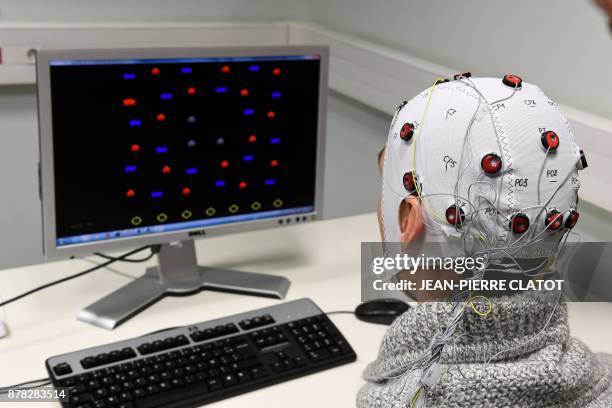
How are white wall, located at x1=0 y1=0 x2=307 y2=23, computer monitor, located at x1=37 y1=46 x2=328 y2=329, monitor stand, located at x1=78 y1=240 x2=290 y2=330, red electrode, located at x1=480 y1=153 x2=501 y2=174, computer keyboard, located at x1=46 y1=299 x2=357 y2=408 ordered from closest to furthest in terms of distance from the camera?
red electrode, located at x1=480 y1=153 x2=501 y2=174 → computer keyboard, located at x1=46 y1=299 x2=357 y2=408 → computer monitor, located at x1=37 y1=46 x2=328 y2=329 → monitor stand, located at x1=78 y1=240 x2=290 y2=330 → white wall, located at x1=0 y1=0 x2=307 y2=23

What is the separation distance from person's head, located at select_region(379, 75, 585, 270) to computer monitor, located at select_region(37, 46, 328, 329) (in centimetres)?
62

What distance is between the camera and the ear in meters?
0.84

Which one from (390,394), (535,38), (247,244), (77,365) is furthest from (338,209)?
(390,394)

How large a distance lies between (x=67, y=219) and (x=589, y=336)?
38.1 inches

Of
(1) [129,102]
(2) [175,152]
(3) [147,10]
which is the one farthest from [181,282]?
(3) [147,10]

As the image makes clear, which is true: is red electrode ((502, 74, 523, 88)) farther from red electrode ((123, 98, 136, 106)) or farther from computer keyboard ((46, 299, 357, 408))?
red electrode ((123, 98, 136, 106))

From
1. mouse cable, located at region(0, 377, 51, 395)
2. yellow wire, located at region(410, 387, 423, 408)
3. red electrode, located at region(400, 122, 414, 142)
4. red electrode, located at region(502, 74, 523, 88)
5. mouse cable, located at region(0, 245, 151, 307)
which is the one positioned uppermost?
red electrode, located at region(502, 74, 523, 88)

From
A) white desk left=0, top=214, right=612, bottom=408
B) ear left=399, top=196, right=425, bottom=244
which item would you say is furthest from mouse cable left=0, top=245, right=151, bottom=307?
ear left=399, top=196, right=425, bottom=244

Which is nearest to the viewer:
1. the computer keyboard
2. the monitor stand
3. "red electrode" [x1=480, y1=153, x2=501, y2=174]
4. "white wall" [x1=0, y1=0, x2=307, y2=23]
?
"red electrode" [x1=480, y1=153, x2=501, y2=174]

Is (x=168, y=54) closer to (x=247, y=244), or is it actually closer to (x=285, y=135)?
(x=285, y=135)

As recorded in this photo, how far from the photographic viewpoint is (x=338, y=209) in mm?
2516

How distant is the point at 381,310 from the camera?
4.51 feet

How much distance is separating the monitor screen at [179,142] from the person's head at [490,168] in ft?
2.02

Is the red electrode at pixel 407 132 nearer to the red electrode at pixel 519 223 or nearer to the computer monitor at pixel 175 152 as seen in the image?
the red electrode at pixel 519 223
